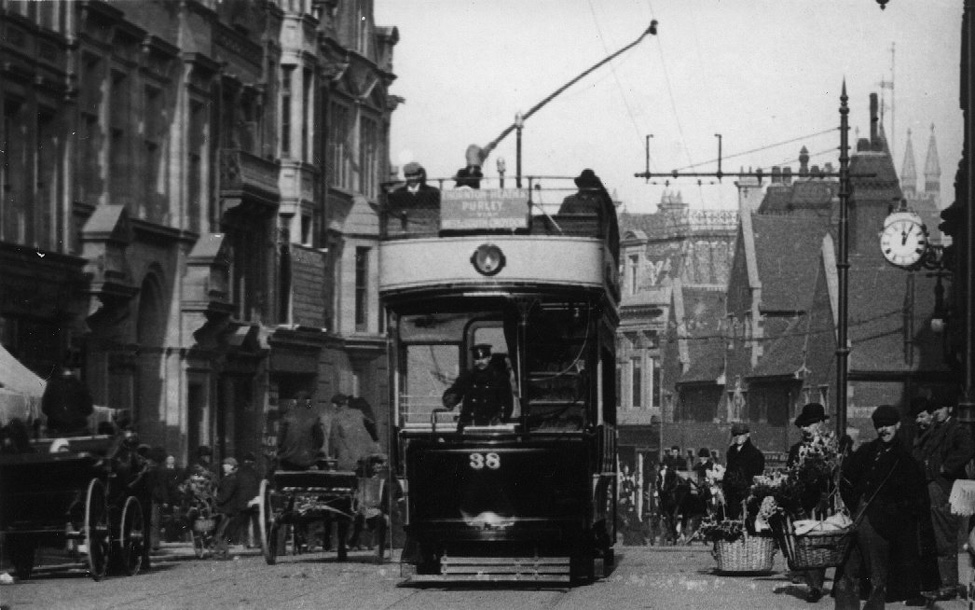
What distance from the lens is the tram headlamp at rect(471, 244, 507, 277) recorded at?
20562mm

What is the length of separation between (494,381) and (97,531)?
13.5ft

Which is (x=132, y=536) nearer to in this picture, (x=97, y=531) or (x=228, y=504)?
(x=97, y=531)

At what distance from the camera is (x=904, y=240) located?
47.1m

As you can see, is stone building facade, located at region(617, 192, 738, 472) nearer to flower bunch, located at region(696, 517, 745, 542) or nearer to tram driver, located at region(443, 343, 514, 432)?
flower bunch, located at region(696, 517, 745, 542)

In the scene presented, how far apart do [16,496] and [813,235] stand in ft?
240

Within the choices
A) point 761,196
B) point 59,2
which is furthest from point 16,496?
point 761,196

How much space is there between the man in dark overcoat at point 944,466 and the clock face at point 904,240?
89.5 feet

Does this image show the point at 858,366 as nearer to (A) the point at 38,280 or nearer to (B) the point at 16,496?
(A) the point at 38,280

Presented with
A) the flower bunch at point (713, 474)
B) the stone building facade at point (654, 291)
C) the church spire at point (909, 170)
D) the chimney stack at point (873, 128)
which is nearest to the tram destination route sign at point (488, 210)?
the flower bunch at point (713, 474)

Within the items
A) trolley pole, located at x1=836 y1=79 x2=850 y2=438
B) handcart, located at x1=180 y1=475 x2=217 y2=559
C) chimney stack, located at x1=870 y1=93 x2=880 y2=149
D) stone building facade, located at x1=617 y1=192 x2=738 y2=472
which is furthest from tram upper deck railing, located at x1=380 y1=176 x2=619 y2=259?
stone building facade, located at x1=617 y1=192 x2=738 y2=472

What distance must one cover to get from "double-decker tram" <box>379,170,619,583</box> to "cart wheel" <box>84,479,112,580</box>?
2916 mm

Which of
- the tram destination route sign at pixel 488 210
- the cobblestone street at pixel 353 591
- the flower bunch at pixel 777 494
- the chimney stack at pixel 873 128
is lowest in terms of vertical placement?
the cobblestone street at pixel 353 591

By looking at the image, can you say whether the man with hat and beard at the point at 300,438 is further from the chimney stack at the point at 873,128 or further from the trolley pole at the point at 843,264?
the chimney stack at the point at 873,128

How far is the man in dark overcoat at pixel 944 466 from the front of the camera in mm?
17969
